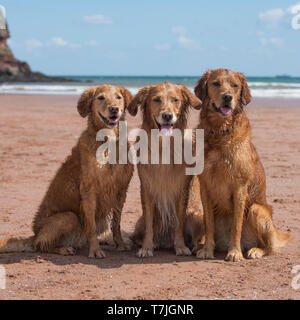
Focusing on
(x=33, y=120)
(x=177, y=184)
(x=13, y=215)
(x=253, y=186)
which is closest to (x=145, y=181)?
(x=177, y=184)

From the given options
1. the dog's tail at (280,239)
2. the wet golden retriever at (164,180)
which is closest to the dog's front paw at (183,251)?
the wet golden retriever at (164,180)

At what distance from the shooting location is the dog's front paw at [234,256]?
5090 mm

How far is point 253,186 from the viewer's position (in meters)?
5.22

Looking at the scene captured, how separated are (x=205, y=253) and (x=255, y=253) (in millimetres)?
519

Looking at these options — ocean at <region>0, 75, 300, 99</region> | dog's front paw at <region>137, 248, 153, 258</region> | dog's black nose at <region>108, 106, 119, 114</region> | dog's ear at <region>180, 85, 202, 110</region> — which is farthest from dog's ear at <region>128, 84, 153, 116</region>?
ocean at <region>0, 75, 300, 99</region>

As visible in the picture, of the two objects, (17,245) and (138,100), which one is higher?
(138,100)

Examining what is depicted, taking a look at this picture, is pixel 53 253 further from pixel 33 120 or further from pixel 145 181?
pixel 33 120

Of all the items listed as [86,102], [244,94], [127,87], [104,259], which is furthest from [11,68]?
[244,94]

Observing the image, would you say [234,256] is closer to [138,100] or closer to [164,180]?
[164,180]

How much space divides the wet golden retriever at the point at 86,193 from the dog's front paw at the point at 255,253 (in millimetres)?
1479

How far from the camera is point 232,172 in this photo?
5.04 meters

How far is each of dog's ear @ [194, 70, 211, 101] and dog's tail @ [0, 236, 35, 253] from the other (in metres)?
2.40

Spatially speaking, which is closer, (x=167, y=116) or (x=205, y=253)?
(x=167, y=116)

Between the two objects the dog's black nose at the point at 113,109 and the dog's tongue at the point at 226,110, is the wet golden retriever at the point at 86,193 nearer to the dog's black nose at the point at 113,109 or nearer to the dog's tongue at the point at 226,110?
the dog's black nose at the point at 113,109
